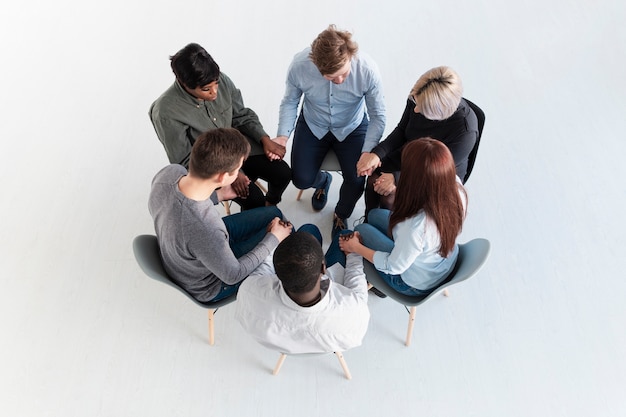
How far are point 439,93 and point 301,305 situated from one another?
Result: 1057 mm

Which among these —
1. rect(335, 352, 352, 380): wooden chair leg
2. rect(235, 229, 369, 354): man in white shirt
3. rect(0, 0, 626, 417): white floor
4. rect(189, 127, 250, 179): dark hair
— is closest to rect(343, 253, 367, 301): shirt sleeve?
rect(235, 229, 369, 354): man in white shirt

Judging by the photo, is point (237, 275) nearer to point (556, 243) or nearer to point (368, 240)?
point (368, 240)

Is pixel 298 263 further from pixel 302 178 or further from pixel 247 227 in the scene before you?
pixel 302 178

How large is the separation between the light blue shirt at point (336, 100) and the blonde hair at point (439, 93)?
0.36 meters

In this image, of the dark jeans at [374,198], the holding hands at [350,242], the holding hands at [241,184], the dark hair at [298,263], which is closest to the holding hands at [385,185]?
the dark jeans at [374,198]

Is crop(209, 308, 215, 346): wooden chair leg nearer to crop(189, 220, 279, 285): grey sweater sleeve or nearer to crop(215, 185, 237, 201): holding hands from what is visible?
crop(189, 220, 279, 285): grey sweater sleeve

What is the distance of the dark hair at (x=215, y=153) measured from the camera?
1.62 metres

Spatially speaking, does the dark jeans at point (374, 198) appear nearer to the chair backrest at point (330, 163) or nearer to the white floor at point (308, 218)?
the chair backrest at point (330, 163)

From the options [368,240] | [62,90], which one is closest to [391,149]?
[368,240]

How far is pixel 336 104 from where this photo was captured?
2369 mm

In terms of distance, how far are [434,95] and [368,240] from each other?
71 cm

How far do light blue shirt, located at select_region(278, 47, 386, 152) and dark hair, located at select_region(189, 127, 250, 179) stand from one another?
0.78m

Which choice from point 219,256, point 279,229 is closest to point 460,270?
point 279,229

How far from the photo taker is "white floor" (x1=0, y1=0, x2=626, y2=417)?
7.22 ft
